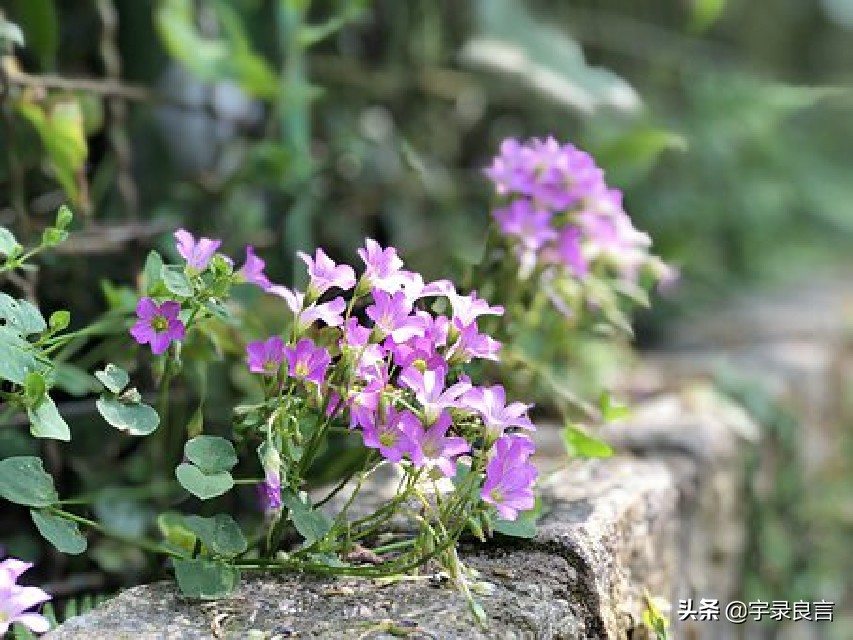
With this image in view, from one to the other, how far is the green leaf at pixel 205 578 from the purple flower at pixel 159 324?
0.17m

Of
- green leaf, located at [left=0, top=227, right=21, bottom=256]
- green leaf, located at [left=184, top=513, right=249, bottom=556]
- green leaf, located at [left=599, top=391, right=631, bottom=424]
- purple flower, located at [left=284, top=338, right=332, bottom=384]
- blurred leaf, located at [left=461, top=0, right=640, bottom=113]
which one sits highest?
blurred leaf, located at [left=461, top=0, right=640, bottom=113]

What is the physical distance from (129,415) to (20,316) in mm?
108

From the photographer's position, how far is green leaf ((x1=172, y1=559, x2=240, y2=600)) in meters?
0.84

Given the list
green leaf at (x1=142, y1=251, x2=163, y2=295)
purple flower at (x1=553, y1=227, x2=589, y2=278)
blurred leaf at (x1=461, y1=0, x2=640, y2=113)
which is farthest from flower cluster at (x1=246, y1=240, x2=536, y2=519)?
blurred leaf at (x1=461, y1=0, x2=640, y2=113)

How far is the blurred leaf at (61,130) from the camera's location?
1214 mm

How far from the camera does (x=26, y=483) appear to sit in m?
0.81

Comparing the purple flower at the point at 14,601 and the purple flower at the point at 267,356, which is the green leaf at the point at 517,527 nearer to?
the purple flower at the point at 267,356

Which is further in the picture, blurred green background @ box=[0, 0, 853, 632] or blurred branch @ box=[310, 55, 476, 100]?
blurred branch @ box=[310, 55, 476, 100]

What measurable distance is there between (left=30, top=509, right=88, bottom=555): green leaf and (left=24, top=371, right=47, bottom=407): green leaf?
8 centimetres

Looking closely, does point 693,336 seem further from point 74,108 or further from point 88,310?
point 74,108

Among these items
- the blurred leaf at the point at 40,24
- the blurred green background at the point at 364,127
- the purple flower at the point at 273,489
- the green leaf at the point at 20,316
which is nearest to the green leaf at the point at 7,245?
the green leaf at the point at 20,316

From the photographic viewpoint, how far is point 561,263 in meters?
1.23

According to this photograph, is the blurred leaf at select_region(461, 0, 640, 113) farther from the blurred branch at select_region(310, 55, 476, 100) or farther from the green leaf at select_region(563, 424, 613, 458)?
the green leaf at select_region(563, 424, 613, 458)

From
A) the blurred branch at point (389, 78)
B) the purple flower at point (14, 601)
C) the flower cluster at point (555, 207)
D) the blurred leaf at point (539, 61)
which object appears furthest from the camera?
the blurred branch at point (389, 78)
